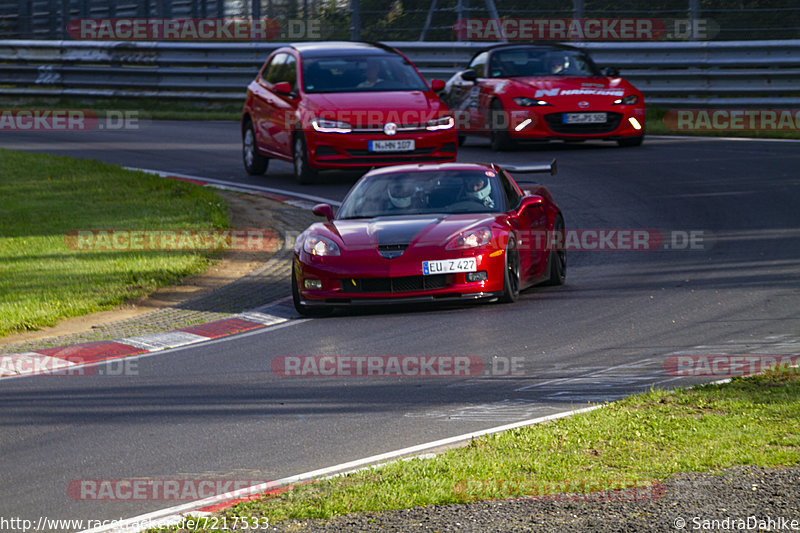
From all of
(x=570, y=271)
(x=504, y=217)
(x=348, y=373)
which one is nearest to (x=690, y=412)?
(x=348, y=373)

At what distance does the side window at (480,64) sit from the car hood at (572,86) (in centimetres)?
116

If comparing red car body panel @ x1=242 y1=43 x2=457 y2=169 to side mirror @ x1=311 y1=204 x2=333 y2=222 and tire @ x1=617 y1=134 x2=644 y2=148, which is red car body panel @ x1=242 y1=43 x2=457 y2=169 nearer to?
tire @ x1=617 y1=134 x2=644 y2=148

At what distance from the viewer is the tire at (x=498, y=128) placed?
1958cm

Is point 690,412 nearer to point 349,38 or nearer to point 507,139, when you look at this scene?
point 507,139

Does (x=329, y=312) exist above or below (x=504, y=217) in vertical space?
below

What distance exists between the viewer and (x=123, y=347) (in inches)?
377

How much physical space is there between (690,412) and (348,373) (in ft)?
8.34

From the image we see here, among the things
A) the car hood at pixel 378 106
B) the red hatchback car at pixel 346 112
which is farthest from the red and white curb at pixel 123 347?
the car hood at pixel 378 106

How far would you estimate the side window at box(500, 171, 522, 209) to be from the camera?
454 inches

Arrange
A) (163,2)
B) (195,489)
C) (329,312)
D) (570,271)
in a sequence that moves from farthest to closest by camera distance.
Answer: (163,2) < (570,271) < (329,312) < (195,489)

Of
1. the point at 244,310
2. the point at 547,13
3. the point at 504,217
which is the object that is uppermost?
the point at 547,13

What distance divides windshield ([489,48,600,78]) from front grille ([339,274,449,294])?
10426 mm

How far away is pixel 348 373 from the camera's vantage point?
8.34 m

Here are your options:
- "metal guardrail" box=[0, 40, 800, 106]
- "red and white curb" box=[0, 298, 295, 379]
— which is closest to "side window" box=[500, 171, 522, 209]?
"red and white curb" box=[0, 298, 295, 379]
